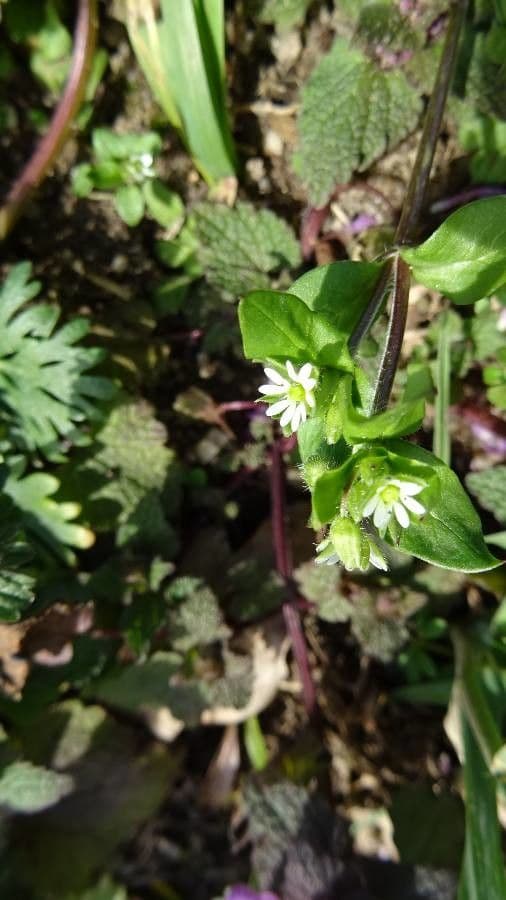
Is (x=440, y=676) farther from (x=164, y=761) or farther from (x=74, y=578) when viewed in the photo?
(x=74, y=578)

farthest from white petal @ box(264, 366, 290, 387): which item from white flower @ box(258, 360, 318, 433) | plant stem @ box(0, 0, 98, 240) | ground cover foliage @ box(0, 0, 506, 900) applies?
plant stem @ box(0, 0, 98, 240)

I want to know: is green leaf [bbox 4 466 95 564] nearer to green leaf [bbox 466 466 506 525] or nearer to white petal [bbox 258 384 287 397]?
white petal [bbox 258 384 287 397]

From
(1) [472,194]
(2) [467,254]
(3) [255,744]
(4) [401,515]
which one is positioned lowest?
(3) [255,744]

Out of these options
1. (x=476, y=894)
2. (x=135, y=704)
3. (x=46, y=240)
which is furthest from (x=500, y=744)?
(x=46, y=240)

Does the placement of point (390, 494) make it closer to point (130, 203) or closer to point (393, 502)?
point (393, 502)

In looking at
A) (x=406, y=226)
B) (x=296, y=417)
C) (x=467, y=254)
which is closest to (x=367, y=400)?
(x=296, y=417)

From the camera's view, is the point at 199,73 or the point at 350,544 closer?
the point at 350,544

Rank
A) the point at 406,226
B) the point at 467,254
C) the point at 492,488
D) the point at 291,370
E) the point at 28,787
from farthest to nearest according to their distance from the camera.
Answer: the point at 28,787
the point at 492,488
the point at 406,226
the point at 467,254
the point at 291,370
